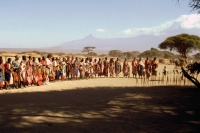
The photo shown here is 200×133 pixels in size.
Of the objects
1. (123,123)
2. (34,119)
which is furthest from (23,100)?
(123,123)

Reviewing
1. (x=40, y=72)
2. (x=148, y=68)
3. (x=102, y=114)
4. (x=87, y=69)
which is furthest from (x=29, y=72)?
(x=148, y=68)

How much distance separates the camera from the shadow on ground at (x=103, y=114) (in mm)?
5508

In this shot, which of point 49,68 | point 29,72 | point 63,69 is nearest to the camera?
point 29,72

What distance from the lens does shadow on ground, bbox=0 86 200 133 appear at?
5.51 m

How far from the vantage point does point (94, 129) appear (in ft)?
17.6

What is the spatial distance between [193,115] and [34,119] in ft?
16.5

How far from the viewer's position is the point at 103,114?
674 centimetres

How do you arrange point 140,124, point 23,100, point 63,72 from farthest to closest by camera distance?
point 63,72 → point 23,100 → point 140,124

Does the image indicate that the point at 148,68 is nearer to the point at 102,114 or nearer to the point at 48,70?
the point at 48,70

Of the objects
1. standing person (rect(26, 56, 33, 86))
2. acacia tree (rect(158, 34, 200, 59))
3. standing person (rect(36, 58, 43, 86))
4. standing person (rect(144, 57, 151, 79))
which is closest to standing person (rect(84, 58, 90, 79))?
standing person (rect(36, 58, 43, 86))

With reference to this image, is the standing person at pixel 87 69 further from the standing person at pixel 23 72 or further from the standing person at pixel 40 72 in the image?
the standing person at pixel 23 72

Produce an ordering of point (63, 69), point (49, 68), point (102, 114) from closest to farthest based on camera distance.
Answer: point (102, 114) → point (49, 68) → point (63, 69)

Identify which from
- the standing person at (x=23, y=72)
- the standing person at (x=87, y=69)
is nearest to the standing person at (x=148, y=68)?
the standing person at (x=87, y=69)

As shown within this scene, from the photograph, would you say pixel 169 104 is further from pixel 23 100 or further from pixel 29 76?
pixel 29 76
